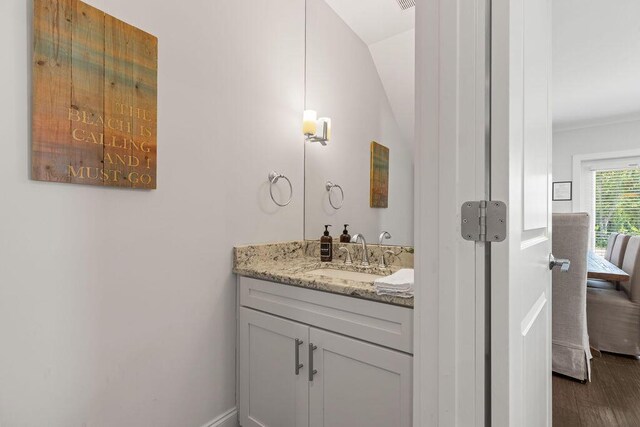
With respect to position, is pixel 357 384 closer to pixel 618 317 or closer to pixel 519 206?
pixel 519 206

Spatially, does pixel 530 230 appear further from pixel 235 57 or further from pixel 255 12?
pixel 255 12

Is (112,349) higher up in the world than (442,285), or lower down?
lower down

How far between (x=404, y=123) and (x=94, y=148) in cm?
143

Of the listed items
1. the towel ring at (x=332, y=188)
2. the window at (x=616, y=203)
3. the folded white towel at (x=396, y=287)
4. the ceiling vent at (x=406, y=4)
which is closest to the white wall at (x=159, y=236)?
the towel ring at (x=332, y=188)

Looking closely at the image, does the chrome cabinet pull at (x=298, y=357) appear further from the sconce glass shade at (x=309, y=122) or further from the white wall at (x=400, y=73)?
the sconce glass shade at (x=309, y=122)

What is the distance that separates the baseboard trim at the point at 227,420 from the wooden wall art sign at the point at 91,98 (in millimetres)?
1154

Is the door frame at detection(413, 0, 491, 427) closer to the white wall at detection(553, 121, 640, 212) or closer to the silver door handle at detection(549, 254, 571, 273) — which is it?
the silver door handle at detection(549, 254, 571, 273)

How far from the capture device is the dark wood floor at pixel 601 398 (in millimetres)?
1673

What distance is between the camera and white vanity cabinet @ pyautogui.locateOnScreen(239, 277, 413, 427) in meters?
1.05

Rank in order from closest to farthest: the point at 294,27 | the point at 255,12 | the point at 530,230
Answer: the point at 530,230 < the point at 255,12 < the point at 294,27

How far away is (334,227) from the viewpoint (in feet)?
6.69

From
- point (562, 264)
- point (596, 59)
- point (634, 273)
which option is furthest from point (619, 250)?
point (562, 264)

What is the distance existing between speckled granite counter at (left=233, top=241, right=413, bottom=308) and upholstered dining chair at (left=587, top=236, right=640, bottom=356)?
6.58ft

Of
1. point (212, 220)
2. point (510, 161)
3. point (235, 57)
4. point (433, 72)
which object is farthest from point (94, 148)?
point (510, 161)
